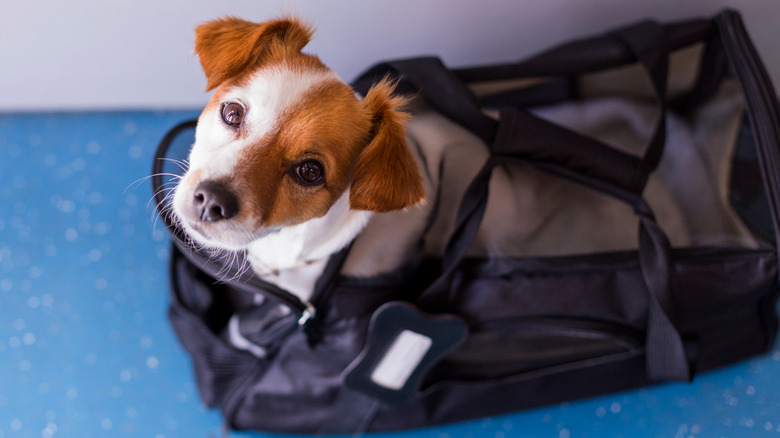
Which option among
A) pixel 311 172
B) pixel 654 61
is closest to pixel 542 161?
pixel 654 61

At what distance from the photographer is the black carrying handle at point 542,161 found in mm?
946

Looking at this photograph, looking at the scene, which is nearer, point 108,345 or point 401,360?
point 401,360

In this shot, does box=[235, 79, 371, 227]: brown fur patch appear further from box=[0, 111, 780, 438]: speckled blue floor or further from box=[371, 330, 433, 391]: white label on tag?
box=[0, 111, 780, 438]: speckled blue floor

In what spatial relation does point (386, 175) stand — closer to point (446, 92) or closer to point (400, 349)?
point (446, 92)

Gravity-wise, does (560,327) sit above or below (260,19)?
below

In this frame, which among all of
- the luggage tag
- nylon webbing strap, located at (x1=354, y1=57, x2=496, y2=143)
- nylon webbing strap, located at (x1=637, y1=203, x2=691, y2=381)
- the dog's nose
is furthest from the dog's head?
nylon webbing strap, located at (x1=637, y1=203, x2=691, y2=381)

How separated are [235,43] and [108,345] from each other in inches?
33.6

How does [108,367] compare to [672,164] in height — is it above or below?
below

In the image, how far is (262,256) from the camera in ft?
3.17

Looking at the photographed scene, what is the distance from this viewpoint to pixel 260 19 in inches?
46.1

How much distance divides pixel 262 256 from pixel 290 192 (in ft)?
0.70

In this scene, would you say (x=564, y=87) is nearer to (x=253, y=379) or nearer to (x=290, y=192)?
(x=290, y=192)

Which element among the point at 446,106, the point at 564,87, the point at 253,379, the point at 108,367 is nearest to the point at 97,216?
the point at 108,367

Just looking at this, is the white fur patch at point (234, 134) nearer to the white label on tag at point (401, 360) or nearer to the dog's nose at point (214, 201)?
the dog's nose at point (214, 201)
